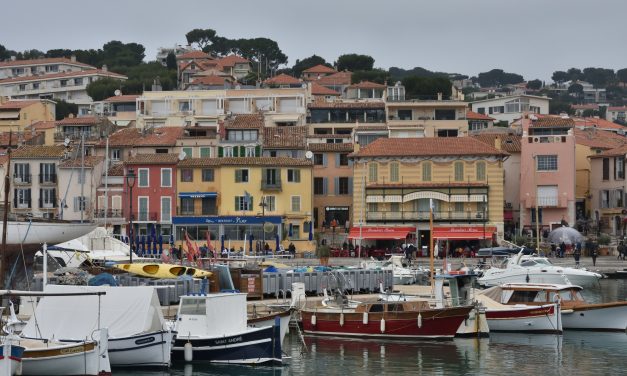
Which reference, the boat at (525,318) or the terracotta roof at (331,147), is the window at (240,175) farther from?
the boat at (525,318)

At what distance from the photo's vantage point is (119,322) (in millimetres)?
41812

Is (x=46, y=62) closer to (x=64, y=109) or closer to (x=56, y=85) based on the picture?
(x=56, y=85)

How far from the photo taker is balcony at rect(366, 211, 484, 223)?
9069 centimetres

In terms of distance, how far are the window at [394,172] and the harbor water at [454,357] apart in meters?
38.6

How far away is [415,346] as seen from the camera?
162 ft

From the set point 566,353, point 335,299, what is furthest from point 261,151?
point 566,353

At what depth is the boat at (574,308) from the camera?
54.6 m

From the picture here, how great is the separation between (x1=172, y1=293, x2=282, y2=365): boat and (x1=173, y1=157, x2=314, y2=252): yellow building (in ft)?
158

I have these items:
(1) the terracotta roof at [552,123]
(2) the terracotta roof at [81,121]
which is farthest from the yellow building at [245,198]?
(2) the terracotta roof at [81,121]

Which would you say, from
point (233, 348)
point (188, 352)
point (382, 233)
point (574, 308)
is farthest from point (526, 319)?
point (382, 233)

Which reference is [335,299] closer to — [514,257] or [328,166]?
[514,257]

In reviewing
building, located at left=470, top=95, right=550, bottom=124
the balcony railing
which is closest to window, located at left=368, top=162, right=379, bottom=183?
the balcony railing

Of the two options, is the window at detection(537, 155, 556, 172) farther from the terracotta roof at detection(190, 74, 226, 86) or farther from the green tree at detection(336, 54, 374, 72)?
the green tree at detection(336, 54, 374, 72)

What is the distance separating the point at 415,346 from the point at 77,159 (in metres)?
52.4
